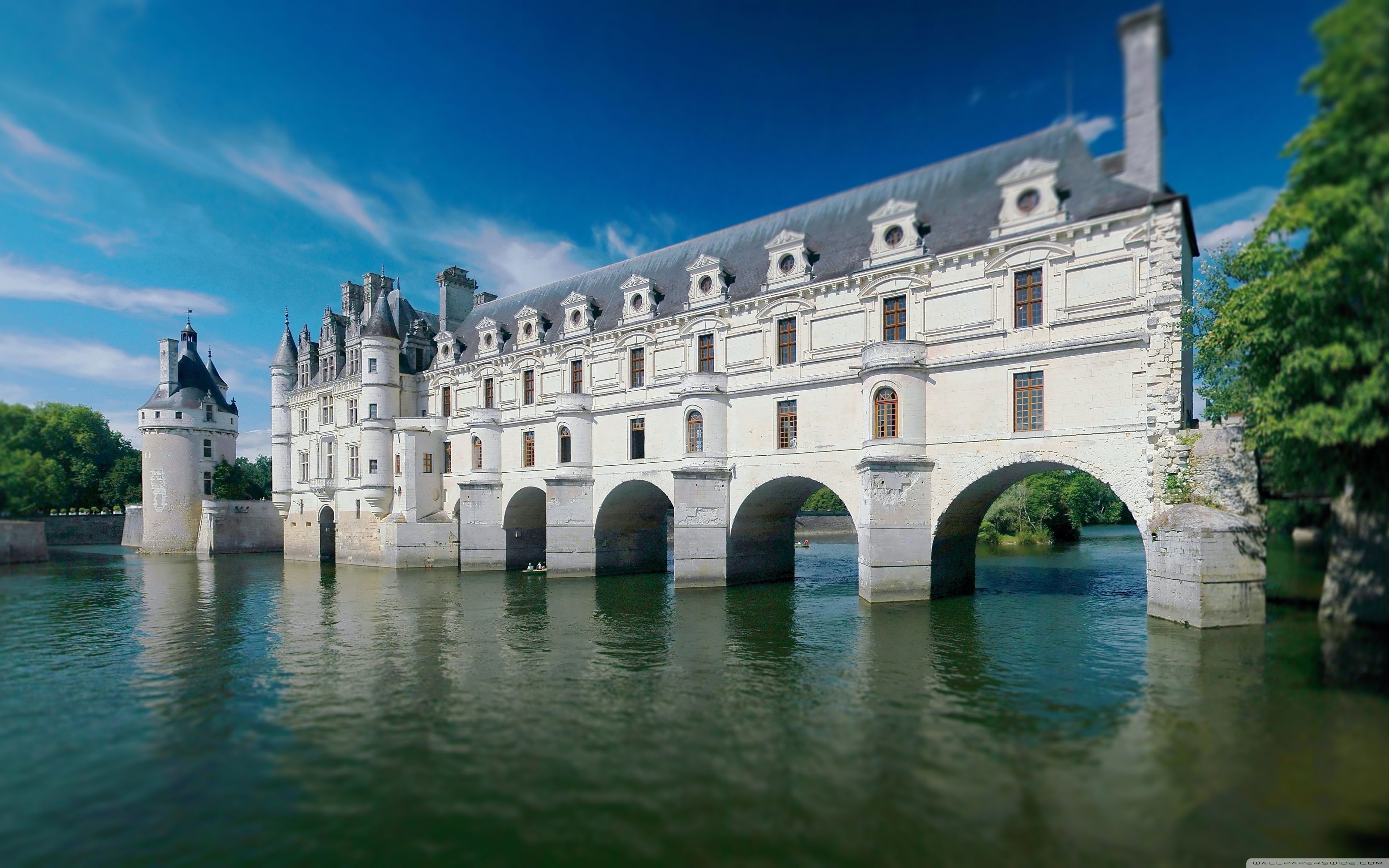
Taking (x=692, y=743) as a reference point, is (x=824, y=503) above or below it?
below

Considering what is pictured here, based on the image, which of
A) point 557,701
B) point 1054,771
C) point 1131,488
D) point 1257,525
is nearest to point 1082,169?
point 1131,488

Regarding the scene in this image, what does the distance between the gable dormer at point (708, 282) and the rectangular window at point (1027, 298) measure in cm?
1251

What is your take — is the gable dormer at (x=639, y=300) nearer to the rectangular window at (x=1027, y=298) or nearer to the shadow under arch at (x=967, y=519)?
the rectangular window at (x=1027, y=298)

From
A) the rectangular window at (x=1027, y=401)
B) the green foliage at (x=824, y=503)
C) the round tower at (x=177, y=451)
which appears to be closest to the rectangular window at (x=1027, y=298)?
the rectangular window at (x=1027, y=401)

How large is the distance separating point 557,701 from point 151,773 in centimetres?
660

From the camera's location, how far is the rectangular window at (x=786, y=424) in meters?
28.5

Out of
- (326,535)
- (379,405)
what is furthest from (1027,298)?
(326,535)

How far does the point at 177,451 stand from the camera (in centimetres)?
5631

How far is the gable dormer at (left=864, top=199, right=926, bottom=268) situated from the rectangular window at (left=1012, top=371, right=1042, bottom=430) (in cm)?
599

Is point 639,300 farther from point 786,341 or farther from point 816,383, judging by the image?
point 816,383

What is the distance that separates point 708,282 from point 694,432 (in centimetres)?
726

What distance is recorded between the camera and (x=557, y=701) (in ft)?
45.5

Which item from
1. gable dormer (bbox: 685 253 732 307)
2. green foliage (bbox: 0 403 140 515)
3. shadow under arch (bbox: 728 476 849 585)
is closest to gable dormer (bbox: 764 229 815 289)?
gable dormer (bbox: 685 253 732 307)

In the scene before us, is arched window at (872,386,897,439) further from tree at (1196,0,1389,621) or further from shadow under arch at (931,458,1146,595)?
tree at (1196,0,1389,621)
